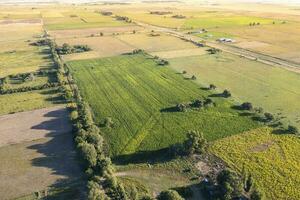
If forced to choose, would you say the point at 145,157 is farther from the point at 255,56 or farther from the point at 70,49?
the point at 70,49

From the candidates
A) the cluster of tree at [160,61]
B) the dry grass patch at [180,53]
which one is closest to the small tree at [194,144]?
the cluster of tree at [160,61]

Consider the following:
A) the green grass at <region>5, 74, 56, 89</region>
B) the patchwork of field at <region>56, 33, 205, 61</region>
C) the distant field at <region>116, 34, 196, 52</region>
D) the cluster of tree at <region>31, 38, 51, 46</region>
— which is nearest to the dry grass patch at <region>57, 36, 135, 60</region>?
the patchwork of field at <region>56, 33, 205, 61</region>

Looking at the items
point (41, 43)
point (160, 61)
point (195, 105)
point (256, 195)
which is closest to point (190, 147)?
point (256, 195)

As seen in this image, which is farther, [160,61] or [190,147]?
[160,61]

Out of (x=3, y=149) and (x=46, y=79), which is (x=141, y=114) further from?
(x=46, y=79)

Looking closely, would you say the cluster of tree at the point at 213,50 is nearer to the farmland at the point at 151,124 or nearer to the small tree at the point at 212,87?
the farmland at the point at 151,124
